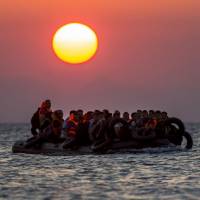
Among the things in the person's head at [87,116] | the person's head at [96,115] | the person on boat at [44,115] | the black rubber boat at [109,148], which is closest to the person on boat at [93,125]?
the person's head at [96,115]

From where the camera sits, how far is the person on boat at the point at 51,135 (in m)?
30.7

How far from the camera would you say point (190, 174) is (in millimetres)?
22906

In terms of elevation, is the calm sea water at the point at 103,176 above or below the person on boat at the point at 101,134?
below

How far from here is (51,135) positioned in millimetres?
31219

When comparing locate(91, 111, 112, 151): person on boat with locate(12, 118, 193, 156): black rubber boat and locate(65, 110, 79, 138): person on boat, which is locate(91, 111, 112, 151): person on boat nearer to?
locate(12, 118, 193, 156): black rubber boat

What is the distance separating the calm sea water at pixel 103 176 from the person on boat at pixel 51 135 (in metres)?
0.90

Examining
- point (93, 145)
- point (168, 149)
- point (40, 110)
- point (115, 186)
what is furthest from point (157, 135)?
point (115, 186)

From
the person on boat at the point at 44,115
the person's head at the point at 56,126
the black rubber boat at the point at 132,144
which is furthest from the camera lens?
the person on boat at the point at 44,115

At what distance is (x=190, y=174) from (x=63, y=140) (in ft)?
30.2

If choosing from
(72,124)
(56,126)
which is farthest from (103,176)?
(56,126)

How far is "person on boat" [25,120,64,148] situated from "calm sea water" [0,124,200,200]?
90cm

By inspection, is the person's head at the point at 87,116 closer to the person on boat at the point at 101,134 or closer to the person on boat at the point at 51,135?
the person on boat at the point at 101,134

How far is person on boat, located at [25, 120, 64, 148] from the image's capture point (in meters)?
30.7

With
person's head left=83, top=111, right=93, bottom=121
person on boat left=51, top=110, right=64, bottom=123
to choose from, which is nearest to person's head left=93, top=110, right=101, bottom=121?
person's head left=83, top=111, right=93, bottom=121
